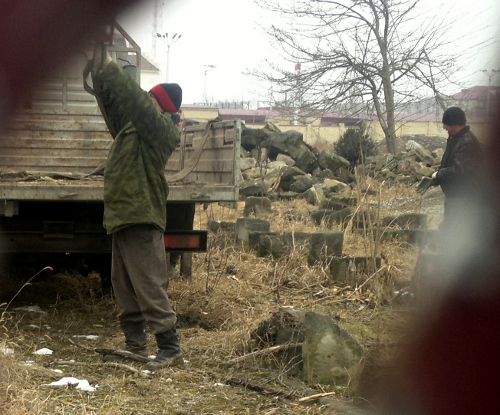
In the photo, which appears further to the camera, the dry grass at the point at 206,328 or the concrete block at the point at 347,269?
the concrete block at the point at 347,269

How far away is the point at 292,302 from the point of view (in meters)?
4.80

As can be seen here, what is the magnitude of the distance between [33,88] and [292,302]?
4.38m

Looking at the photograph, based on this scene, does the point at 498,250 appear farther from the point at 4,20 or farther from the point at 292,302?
the point at 292,302

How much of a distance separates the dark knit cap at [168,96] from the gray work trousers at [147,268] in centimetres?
54

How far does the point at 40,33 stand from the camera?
458 mm

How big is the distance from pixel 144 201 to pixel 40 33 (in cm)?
244

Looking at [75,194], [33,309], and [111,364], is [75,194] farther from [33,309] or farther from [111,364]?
[111,364]

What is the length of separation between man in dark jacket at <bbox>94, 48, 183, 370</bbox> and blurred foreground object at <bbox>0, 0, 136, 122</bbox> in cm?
217

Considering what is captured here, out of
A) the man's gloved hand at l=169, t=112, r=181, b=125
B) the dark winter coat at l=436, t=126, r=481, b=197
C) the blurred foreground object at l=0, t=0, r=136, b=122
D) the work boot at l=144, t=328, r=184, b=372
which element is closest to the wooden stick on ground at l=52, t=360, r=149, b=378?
the work boot at l=144, t=328, r=184, b=372

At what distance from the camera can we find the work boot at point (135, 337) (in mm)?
3297

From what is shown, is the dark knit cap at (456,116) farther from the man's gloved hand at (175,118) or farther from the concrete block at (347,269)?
the concrete block at (347,269)

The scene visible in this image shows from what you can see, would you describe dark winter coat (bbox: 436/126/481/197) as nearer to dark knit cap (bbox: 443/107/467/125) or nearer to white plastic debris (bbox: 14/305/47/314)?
dark knit cap (bbox: 443/107/467/125)

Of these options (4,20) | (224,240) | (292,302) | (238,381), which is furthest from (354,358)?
(224,240)

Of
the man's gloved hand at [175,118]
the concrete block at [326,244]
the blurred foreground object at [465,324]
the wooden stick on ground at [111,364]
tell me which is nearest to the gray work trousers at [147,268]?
the wooden stick on ground at [111,364]
